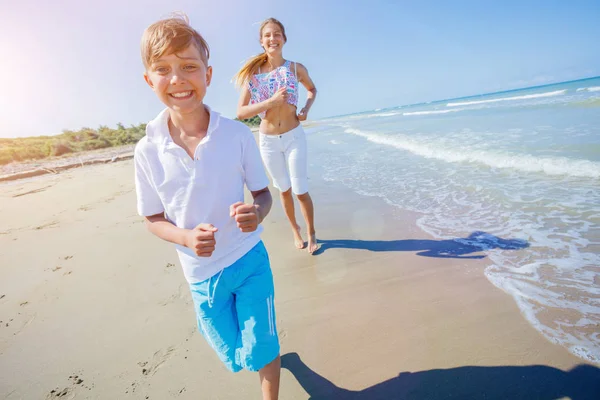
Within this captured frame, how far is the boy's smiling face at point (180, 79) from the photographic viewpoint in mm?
1387

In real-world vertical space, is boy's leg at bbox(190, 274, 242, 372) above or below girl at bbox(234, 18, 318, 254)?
below

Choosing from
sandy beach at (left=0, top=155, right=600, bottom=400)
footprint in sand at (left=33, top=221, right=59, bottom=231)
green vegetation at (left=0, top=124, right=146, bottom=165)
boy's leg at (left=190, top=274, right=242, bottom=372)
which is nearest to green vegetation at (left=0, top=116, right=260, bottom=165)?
green vegetation at (left=0, top=124, right=146, bottom=165)

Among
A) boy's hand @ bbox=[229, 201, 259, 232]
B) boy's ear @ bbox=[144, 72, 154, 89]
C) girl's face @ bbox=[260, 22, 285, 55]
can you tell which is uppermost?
girl's face @ bbox=[260, 22, 285, 55]

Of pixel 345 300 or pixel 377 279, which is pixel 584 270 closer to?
pixel 377 279

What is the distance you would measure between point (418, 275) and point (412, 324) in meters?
0.67

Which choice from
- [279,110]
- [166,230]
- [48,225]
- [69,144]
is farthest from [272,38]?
[69,144]

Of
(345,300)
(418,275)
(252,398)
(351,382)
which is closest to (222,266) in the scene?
(252,398)

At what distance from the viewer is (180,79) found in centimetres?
138

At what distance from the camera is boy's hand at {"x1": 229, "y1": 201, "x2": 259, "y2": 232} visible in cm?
124

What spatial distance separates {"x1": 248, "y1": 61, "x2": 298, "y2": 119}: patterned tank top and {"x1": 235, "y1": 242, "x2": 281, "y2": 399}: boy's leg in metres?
2.11

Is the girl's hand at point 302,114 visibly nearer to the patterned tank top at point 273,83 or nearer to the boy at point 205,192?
the patterned tank top at point 273,83

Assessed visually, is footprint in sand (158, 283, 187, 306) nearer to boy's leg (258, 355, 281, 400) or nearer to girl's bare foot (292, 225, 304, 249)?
girl's bare foot (292, 225, 304, 249)

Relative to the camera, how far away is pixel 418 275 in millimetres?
2646

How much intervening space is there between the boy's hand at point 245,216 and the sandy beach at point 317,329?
109 cm
